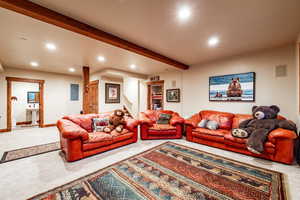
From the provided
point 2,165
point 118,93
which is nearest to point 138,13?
point 2,165

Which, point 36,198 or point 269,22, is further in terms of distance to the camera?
point 269,22

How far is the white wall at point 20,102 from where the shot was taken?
6246mm

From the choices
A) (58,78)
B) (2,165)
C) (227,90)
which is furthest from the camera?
(58,78)

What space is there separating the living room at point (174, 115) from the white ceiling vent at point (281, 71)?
25mm

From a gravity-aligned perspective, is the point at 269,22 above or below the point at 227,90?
above

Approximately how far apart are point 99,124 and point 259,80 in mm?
4546

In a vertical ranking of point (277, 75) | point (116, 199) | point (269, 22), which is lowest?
point (116, 199)

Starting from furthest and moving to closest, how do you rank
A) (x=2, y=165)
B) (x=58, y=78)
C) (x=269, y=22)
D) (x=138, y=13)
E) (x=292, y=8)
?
(x=58, y=78), (x=2, y=165), (x=269, y=22), (x=138, y=13), (x=292, y=8)

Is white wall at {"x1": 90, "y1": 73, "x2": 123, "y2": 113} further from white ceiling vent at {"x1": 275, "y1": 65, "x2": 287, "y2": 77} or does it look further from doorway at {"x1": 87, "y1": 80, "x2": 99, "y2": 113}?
white ceiling vent at {"x1": 275, "y1": 65, "x2": 287, "y2": 77}

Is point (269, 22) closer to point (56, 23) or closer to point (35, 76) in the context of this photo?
point (56, 23)

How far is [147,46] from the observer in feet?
10.5

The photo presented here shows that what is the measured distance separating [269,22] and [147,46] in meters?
2.39

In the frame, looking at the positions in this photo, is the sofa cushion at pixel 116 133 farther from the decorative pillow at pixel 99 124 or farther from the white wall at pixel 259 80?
the white wall at pixel 259 80

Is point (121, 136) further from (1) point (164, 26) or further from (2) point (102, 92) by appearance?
(2) point (102, 92)
